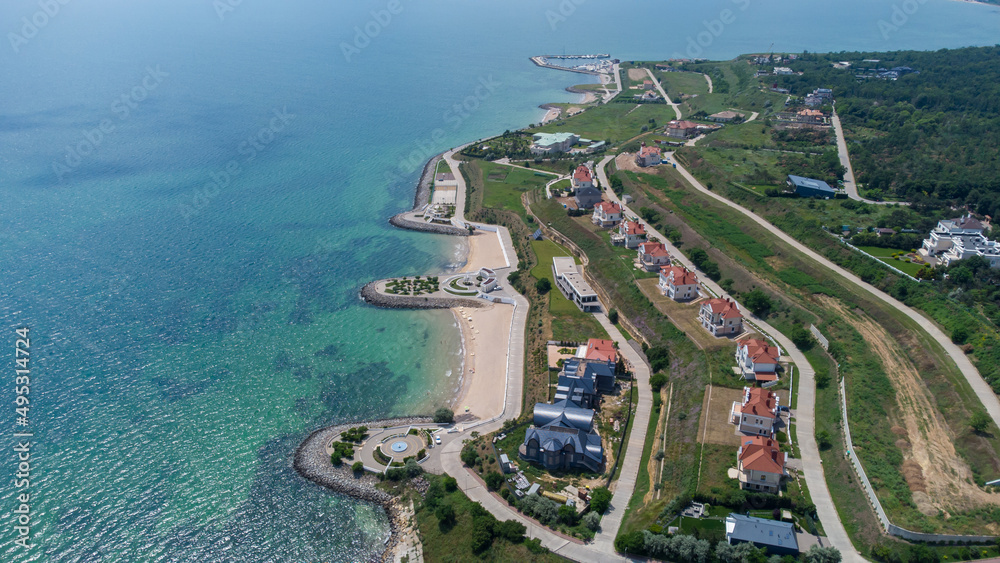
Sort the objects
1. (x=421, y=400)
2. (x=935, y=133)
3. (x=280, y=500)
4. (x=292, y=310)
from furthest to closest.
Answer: (x=935, y=133) < (x=292, y=310) < (x=421, y=400) < (x=280, y=500)

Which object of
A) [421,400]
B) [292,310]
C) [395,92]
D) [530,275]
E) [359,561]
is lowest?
[359,561]

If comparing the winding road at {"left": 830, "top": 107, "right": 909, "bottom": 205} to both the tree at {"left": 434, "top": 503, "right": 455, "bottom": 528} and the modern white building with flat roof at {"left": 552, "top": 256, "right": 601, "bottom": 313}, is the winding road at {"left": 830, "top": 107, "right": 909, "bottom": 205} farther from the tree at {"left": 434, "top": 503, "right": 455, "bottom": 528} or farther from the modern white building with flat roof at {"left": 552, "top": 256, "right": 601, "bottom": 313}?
the tree at {"left": 434, "top": 503, "right": 455, "bottom": 528}

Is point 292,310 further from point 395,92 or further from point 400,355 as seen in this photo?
point 395,92

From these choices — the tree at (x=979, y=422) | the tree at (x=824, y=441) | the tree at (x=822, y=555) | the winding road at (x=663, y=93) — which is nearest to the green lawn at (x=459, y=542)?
the tree at (x=822, y=555)

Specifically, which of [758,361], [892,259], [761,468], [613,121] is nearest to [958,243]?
[892,259]

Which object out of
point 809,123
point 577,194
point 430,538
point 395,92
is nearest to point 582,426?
point 430,538

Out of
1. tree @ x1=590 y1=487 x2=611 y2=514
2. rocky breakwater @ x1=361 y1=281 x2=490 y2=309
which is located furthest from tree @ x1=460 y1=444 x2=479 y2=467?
rocky breakwater @ x1=361 y1=281 x2=490 y2=309

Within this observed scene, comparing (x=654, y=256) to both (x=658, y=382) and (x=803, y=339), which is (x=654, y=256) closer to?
(x=803, y=339)
